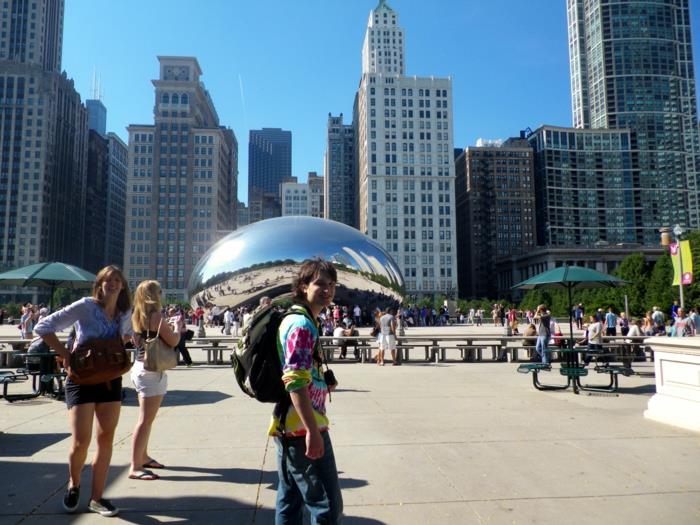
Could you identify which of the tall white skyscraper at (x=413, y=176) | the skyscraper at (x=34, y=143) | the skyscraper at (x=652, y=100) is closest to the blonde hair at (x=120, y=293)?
the tall white skyscraper at (x=413, y=176)

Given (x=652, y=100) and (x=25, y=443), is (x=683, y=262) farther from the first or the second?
(x=652, y=100)

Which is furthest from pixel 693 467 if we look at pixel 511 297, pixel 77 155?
pixel 77 155

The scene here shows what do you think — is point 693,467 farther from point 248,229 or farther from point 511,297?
point 511,297

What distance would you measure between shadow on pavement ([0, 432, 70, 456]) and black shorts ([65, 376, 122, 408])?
2.20m

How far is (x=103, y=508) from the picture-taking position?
3641mm

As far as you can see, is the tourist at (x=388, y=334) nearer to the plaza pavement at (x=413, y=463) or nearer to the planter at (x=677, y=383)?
the plaza pavement at (x=413, y=463)

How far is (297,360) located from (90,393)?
226cm

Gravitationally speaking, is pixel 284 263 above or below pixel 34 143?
below

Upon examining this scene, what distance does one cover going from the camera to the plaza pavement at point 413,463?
12.1ft

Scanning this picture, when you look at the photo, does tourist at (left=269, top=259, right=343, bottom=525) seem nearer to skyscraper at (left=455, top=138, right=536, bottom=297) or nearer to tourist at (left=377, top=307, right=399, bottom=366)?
tourist at (left=377, top=307, right=399, bottom=366)

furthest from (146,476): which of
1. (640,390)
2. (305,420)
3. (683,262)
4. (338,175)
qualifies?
(338,175)

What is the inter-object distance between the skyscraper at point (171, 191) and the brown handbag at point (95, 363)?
117m

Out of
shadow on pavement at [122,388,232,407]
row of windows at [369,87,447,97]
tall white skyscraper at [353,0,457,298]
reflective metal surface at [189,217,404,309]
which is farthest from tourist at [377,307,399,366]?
row of windows at [369,87,447,97]

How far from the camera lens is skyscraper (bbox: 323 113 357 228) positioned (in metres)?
175
